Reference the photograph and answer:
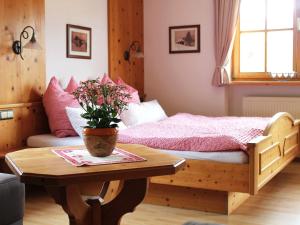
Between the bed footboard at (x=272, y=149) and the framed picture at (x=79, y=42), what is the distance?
6.82ft

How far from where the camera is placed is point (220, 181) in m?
3.30

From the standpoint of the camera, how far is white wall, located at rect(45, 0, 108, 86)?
14.3ft

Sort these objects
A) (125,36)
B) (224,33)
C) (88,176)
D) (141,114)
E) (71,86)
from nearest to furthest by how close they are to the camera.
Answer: (88,176)
(71,86)
(141,114)
(224,33)
(125,36)

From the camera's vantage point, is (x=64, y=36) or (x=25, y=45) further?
(x=64, y=36)

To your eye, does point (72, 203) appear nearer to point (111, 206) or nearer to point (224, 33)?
point (111, 206)

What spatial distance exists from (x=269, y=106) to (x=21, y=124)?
286 cm

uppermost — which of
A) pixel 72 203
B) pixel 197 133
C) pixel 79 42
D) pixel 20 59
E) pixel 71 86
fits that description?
pixel 79 42

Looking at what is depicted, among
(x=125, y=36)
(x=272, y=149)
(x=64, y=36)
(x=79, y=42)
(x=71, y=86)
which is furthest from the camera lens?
(x=125, y=36)

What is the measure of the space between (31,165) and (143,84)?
4092mm

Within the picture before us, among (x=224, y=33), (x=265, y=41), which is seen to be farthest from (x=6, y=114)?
(x=265, y=41)

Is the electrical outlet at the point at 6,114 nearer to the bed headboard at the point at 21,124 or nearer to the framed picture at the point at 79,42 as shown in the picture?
the bed headboard at the point at 21,124

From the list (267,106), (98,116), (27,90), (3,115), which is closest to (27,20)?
(27,90)

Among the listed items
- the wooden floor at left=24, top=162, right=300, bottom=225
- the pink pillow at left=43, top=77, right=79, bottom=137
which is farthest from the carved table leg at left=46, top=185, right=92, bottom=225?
the pink pillow at left=43, top=77, right=79, bottom=137

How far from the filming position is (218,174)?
130 inches
